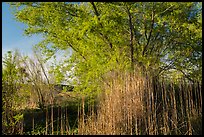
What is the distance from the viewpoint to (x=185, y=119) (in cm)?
573

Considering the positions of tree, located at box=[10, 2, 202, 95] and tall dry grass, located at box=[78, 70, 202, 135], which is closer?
tall dry grass, located at box=[78, 70, 202, 135]

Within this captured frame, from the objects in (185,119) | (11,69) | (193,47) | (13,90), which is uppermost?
(193,47)

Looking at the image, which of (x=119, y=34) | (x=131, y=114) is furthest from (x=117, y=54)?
(x=131, y=114)

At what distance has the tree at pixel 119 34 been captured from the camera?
295 inches

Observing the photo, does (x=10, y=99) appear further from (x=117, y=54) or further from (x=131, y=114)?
(x=117, y=54)

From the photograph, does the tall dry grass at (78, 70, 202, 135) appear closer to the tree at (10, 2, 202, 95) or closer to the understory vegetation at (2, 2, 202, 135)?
the understory vegetation at (2, 2, 202, 135)

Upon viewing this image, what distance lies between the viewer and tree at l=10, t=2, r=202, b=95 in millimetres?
7492

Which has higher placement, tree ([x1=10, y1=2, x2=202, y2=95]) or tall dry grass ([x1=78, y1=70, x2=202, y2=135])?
tree ([x1=10, y1=2, x2=202, y2=95])

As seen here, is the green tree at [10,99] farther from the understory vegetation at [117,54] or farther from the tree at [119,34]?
the tree at [119,34]

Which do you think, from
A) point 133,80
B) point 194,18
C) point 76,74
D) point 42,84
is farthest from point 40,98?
point 133,80

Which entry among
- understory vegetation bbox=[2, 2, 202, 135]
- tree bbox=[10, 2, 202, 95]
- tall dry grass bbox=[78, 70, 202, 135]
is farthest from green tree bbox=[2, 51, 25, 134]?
tree bbox=[10, 2, 202, 95]

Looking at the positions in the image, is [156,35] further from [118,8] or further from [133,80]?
[133,80]

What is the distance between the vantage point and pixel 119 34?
7871 mm

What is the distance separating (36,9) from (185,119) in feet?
15.5
